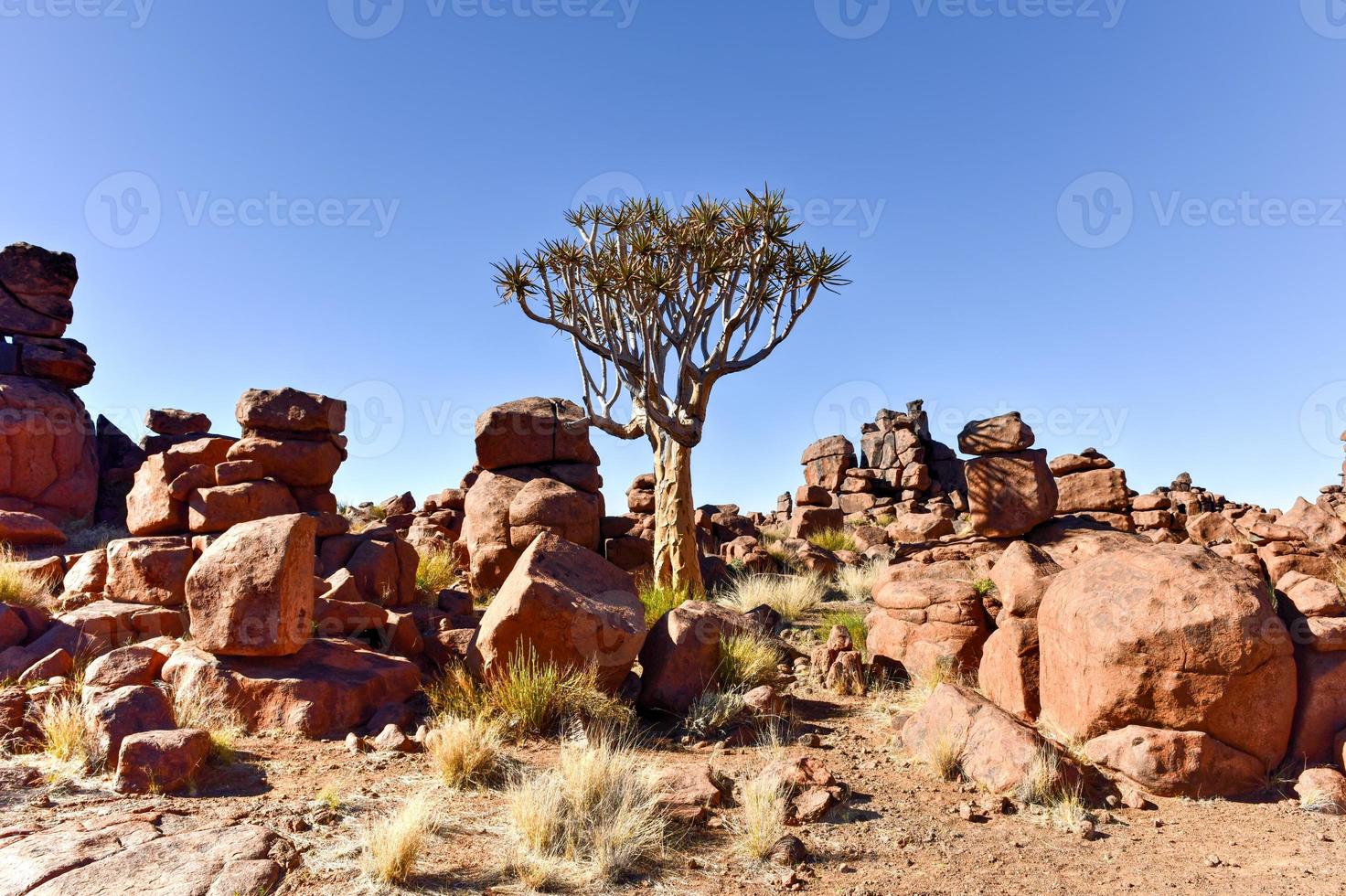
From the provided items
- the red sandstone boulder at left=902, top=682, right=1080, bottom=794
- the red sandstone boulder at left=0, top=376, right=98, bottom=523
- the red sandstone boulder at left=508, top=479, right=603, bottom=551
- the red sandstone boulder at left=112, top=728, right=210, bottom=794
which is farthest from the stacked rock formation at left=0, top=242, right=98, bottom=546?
the red sandstone boulder at left=902, top=682, right=1080, bottom=794

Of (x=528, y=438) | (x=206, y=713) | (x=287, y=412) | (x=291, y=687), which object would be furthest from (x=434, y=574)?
(x=206, y=713)

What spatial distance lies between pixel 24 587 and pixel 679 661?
9.15m

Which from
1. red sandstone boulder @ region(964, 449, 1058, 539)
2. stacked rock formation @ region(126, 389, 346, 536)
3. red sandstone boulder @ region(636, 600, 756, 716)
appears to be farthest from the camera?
red sandstone boulder @ region(964, 449, 1058, 539)

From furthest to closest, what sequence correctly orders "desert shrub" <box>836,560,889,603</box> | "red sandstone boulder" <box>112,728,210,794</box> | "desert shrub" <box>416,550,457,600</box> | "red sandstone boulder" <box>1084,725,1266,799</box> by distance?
"desert shrub" <box>836,560,889,603</box> → "desert shrub" <box>416,550,457,600</box> → "red sandstone boulder" <box>1084,725,1266,799</box> → "red sandstone boulder" <box>112,728,210,794</box>

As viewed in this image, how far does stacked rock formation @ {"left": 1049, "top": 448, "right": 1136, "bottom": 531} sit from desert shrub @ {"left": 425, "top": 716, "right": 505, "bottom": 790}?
1315 centimetres

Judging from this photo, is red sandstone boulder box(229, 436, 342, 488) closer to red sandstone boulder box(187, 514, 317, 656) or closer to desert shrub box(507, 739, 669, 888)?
red sandstone boulder box(187, 514, 317, 656)

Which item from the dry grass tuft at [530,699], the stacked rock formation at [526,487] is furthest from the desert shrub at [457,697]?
the stacked rock formation at [526,487]

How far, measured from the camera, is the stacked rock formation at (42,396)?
2147cm

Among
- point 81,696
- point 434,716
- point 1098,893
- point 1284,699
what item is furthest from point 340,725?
point 1284,699

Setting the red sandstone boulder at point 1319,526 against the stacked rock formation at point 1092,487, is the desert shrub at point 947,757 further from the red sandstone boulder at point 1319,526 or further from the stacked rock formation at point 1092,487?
the stacked rock formation at point 1092,487

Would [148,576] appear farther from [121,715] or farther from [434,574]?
[434,574]

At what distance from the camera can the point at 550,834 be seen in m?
5.40

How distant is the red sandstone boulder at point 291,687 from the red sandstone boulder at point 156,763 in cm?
127

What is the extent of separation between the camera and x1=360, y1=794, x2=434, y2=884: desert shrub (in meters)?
4.84
